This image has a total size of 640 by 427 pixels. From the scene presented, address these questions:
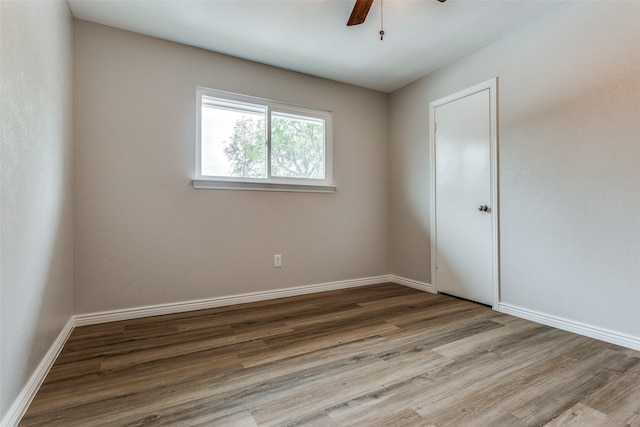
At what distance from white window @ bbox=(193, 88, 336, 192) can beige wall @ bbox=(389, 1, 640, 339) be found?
5.44ft

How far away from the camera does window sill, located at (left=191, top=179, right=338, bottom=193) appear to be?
8.83 ft

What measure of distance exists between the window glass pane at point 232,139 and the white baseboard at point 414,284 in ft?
6.69

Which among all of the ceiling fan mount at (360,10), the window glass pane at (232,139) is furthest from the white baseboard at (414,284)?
the ceiling fan mount at (360,10)

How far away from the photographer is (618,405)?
132 cm

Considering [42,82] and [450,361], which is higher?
[42,82]

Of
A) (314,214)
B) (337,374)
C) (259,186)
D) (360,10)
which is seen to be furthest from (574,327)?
(259,186)

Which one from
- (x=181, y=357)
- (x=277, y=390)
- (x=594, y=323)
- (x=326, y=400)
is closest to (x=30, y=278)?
(x=181, y=357)

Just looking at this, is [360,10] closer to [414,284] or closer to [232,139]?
[232,139]

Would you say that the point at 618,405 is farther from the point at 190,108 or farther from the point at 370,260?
the point at 190,108

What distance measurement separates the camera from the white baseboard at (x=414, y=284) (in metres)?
3.26

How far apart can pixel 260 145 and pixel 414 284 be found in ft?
7.55

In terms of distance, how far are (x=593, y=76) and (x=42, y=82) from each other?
11.2ft

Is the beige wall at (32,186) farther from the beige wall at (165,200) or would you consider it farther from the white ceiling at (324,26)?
the white ceiling at (324,26)

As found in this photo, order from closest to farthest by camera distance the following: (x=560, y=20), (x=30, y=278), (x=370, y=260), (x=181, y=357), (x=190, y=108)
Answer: (x=30, y=278) < (x=181, y=357) < (x=560, y=20) < (x=190, y=108) < (x=370, y=260)
